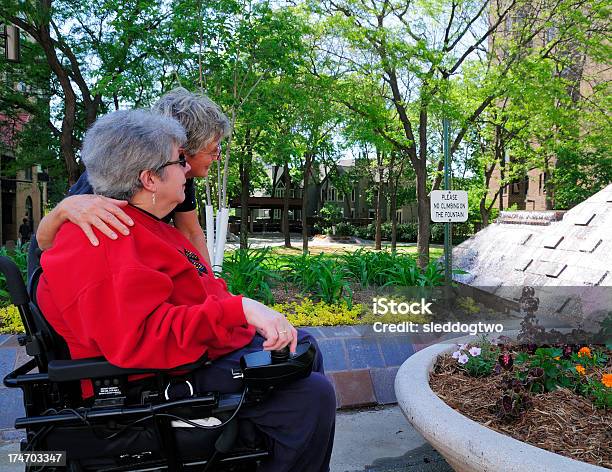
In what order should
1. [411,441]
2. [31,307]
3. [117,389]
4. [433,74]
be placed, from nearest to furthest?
[117,389], [31,307], [411,441], [433,74]

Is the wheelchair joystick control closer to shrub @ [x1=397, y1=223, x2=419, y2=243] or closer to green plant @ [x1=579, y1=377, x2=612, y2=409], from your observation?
green plant @ [x1=579, y1=377, x2=612, y2=409]

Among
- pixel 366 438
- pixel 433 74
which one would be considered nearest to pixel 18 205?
pixel 433 74

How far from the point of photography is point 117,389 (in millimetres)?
1553

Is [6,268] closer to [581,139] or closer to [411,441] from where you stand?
[411,441]

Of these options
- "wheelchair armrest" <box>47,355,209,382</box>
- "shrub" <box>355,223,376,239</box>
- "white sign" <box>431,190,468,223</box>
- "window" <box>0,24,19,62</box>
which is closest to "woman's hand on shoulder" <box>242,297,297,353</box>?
"wheelchair armrest" <box>47,355,209,382</box>

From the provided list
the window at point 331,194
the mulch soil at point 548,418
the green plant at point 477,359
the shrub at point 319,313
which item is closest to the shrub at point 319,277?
the shrub at point 319,313

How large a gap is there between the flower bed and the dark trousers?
0.83 metres

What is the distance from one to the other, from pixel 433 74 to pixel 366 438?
9.19m

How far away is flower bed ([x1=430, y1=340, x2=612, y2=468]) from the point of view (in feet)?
6.55

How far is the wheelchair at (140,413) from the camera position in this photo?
59.4 inches

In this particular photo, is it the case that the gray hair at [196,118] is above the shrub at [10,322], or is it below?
above

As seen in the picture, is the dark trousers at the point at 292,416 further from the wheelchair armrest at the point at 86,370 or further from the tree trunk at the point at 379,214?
the tree trunk at the point at 379,214

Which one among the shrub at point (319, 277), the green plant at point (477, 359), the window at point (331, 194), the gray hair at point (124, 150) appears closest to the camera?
the gray hair at point (124, 150)

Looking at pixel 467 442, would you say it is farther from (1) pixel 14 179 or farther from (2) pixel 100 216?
(1) pixel 14 179
